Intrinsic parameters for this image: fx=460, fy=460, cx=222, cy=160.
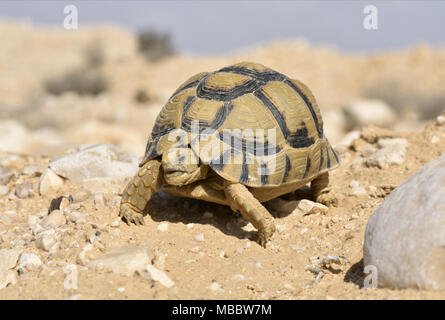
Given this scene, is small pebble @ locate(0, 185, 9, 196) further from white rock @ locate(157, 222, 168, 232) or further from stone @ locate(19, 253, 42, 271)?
white rock @ locate(157, 222, 168, 232)

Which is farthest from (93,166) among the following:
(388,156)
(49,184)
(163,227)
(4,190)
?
(388,156)

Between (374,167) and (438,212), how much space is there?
2.81m

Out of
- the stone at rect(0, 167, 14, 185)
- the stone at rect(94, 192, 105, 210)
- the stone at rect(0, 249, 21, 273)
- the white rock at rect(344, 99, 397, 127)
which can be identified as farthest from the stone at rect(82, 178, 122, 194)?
the white rock at rect(344, 99, 397, 127)

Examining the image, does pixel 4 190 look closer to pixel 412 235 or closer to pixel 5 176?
pixel 5 176

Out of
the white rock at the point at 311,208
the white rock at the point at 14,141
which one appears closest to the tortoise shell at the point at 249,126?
the white rock at the point at 311,208

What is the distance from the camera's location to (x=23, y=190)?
530 cm

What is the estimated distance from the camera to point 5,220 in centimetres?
470

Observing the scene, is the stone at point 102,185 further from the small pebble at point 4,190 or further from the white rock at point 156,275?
the white rock at point 156,275

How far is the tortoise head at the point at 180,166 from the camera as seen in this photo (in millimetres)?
3971

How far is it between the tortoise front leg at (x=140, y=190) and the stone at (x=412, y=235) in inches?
76.6
